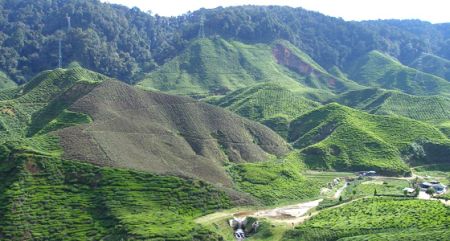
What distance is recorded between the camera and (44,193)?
56.3 metres

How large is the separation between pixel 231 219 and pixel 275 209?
24.5ft

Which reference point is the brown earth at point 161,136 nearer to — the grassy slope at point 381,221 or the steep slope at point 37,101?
the steep slope at point 37,101

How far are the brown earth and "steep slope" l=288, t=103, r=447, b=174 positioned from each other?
23.3ft

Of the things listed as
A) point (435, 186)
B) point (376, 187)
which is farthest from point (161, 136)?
point (435, 186)

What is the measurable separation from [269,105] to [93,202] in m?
75.7

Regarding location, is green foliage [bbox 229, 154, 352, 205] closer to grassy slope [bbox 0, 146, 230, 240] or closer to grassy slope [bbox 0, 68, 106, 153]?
grassy slope [bbox 0, 146, 230, 240]

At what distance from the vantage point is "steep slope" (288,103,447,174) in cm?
8612

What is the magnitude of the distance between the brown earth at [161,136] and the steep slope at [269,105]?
2173cm

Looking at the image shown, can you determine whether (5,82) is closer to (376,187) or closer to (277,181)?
(277,181)

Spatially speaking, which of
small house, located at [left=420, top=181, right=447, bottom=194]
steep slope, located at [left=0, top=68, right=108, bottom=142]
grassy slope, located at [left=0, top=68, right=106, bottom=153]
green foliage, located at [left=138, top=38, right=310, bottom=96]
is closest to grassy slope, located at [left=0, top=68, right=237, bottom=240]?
grassy slope, located at [left=0, top=68, right=106, bottom=153]

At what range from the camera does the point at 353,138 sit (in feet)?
305

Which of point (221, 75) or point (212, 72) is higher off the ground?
point (212, 72)

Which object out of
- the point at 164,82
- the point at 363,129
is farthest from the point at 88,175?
the point at 164,82

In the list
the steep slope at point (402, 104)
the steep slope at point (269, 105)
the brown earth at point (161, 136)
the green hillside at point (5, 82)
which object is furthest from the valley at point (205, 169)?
the green hillside at point (5, 82)
